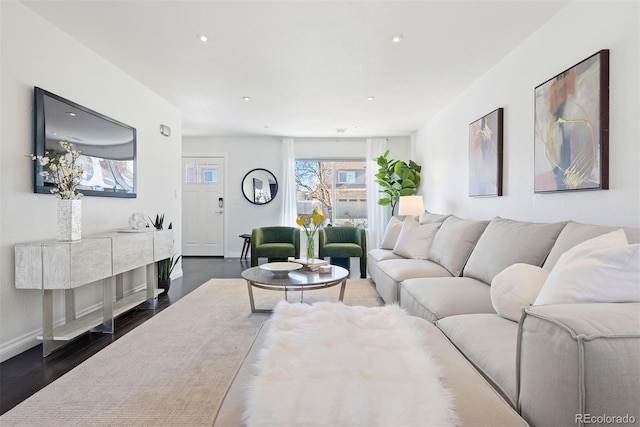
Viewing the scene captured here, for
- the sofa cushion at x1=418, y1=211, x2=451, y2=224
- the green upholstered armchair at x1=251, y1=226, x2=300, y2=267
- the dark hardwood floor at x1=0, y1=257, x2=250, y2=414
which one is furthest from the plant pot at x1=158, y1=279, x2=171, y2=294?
the sofa cushion at x1=418, y1=211, x2=451, y2=224

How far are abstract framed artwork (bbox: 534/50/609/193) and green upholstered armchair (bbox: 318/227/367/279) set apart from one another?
259cm

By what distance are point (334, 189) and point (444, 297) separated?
4881mm

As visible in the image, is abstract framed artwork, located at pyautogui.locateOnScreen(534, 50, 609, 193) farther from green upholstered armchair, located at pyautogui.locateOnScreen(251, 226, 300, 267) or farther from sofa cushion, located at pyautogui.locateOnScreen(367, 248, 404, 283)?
green upholstered armchair, located at pyautogui.locateOnScreen(251, 226, 300, 267)

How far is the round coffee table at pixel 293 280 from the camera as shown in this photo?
2.59 metres

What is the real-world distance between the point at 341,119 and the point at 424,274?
10.4 feet

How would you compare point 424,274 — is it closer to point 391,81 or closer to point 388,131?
point 391,81

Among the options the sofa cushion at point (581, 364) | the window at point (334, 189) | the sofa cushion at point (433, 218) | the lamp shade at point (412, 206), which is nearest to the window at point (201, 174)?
the window at point (334, 189)

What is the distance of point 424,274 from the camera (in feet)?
Result: 8.91

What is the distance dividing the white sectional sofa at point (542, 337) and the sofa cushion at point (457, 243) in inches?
10.0

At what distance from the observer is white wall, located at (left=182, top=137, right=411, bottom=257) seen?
21.6ft

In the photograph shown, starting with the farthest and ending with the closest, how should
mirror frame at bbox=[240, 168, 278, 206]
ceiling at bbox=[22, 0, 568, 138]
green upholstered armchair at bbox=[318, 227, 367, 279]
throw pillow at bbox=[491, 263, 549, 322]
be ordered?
mirror frame at bbox=[240, 168, 278, 206] → green upholstered armchair at bbox=[318, 227, 367, 279] → ceiling at bbox=[22, 0, 568, 138] → throw pillow at bbox=[491, 263, 549, 322]

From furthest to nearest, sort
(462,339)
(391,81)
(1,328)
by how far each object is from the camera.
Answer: (391,81) < (1,328) < (462,339)

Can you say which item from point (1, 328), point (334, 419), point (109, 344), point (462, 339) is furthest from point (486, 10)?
point (1, 328)

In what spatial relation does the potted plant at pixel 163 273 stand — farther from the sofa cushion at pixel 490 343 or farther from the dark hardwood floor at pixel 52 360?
the sofa cushion at pixel 490 343
